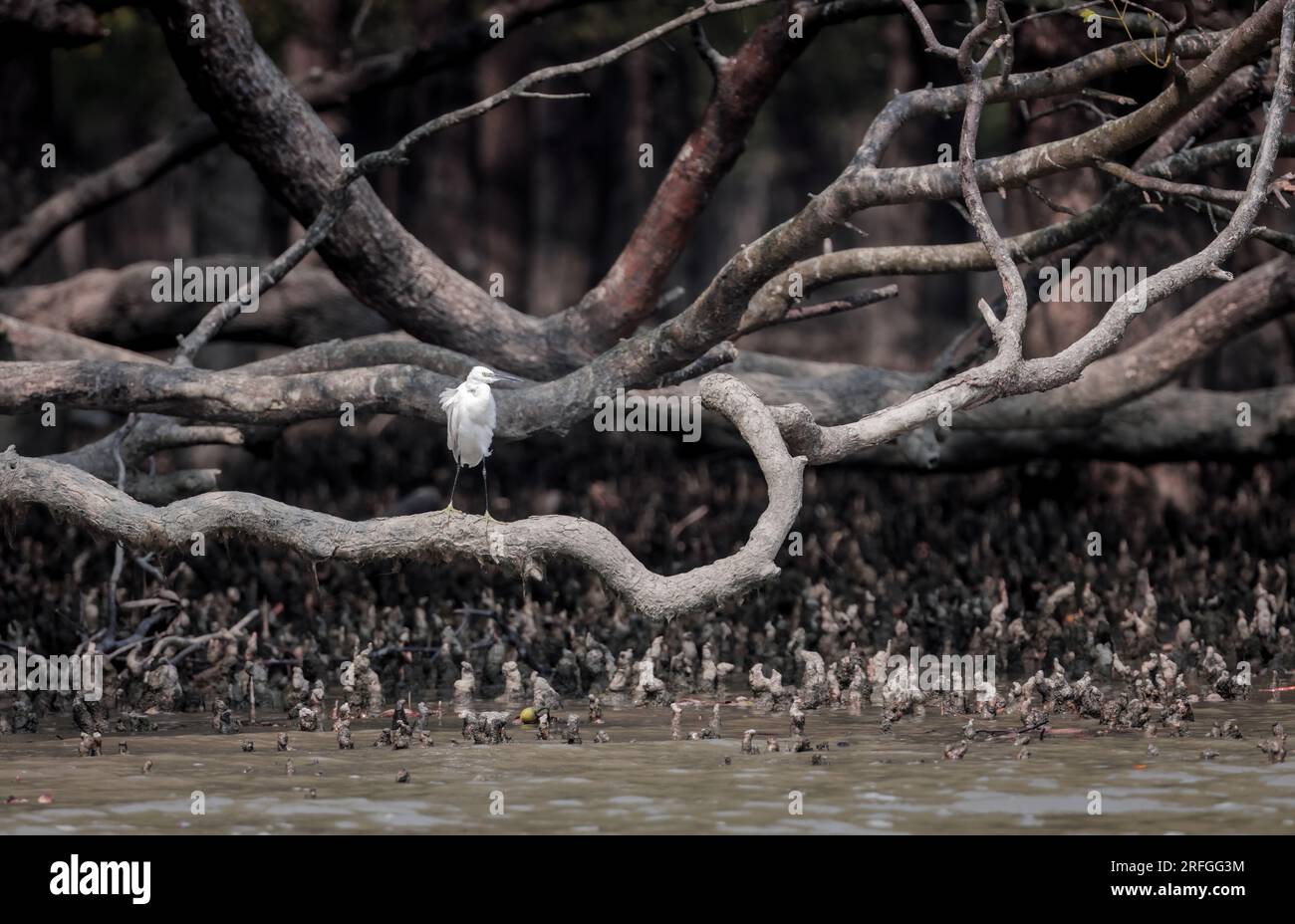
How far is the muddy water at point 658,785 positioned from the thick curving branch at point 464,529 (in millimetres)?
693

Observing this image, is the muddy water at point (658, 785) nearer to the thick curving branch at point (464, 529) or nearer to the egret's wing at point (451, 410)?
the thick curving branch at point (464, 529)

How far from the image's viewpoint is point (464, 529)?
7.14 meters

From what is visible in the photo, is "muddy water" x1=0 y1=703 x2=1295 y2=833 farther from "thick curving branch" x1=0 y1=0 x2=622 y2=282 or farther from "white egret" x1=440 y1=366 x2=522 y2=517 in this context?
"thick curving branch" x1=0 y1=0 x2=622 y2=282

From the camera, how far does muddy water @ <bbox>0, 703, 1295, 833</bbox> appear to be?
5.81 metres

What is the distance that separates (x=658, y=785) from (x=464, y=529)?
1322 mm

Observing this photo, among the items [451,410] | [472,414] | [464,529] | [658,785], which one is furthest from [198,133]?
[658,785]

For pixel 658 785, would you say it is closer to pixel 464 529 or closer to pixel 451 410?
pixel 464 529

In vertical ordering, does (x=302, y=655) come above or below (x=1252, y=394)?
below

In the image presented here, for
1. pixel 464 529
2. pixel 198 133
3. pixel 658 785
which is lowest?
pixel 658 785

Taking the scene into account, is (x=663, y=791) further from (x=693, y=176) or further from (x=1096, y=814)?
(x=693, y=176)

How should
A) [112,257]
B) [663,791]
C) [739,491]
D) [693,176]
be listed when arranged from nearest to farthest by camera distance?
[663,791] < [693,176] < [739,491] < [112,257]
